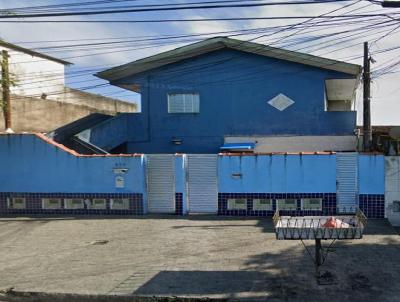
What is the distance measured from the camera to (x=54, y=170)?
1298cm

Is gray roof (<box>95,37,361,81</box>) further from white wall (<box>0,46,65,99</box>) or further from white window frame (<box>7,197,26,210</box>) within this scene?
white wall (<box>0,46,65,99</box>)

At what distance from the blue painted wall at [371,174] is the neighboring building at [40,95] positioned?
46.6 ft

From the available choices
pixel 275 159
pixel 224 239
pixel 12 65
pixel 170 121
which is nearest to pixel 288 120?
pixel 170 121

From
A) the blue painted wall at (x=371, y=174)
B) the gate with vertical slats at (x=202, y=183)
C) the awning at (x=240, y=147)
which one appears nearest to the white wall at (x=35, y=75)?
the awning at (x=240, y=147)

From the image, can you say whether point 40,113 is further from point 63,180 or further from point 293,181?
point 293,181

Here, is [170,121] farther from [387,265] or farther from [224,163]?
[387,265]

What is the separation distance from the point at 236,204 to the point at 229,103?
6.21 m

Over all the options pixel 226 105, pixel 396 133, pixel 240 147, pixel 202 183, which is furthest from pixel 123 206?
pixel 396 133

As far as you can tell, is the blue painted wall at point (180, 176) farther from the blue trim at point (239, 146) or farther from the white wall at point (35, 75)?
the white wall at point (35, 75)

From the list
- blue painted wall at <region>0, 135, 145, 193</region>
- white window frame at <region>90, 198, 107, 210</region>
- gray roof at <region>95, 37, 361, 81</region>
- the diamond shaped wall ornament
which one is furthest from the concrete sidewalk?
gray roof at <region>95, 37, 361, 81</region>

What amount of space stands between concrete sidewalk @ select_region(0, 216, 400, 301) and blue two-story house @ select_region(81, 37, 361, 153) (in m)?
6.28

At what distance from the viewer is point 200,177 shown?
40.6 feet

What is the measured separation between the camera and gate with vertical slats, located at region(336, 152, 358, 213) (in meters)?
11.6

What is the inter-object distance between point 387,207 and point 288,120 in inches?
255
